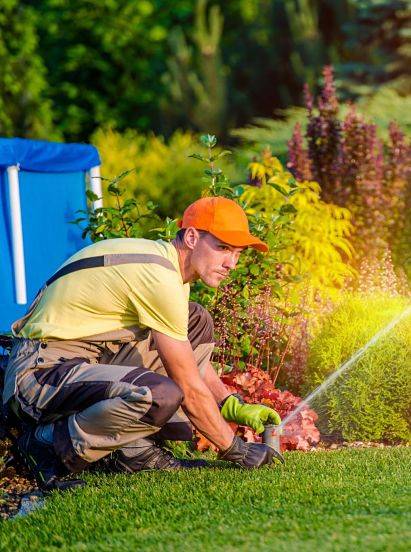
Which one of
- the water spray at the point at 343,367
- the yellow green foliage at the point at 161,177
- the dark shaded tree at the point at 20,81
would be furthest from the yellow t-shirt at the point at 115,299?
the dark shaded tree at the point at 20,81

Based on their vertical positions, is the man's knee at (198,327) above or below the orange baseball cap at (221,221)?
below

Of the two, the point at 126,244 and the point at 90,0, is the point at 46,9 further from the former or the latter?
the point at 126,244

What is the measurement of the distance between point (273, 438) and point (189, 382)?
27.1 inches

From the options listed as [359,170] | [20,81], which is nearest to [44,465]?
[359,170]

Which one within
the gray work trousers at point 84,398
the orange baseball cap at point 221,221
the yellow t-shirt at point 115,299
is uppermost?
the orange baseball cap at point 221,221

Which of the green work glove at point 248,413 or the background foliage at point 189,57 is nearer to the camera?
the green work glove at point 248,413

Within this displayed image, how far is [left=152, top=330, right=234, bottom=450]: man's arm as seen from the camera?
521cm

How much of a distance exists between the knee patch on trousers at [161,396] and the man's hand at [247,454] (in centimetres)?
36

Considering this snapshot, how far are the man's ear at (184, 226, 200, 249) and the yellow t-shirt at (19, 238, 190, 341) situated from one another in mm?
72

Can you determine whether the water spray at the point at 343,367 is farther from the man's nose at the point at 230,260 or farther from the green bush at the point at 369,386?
the man's nose at the point at 230,260

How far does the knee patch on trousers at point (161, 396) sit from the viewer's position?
521 cm

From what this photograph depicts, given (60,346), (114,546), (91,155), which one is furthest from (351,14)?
(114,546)

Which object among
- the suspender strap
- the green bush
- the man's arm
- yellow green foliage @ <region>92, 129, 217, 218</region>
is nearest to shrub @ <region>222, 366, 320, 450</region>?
the green bush

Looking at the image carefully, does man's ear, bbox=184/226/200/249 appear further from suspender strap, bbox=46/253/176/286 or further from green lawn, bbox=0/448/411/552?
green lawn, bbox=0/448/411/552
